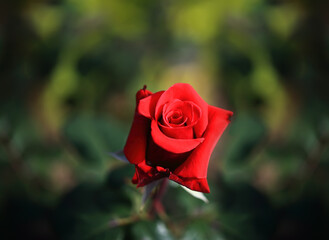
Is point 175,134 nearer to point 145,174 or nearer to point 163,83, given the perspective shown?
point 145,174

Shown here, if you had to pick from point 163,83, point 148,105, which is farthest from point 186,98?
point 163,83

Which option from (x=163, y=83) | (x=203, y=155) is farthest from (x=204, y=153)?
(x=163, y=83)

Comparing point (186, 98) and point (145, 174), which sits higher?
point (186, 98)

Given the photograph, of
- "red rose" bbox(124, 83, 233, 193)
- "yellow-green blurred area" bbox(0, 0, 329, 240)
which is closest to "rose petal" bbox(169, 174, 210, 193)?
"red rose" bbox(124, 83, 233, 193)

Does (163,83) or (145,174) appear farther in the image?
(163,83)

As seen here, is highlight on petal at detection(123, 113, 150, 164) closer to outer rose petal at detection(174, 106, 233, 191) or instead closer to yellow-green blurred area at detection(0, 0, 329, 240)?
outer rose petal at detection(174, 106, 233, 191)

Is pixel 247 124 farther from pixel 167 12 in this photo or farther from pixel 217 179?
pixel 167 12

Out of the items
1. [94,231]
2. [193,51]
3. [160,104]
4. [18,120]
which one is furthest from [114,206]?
[193,51]
